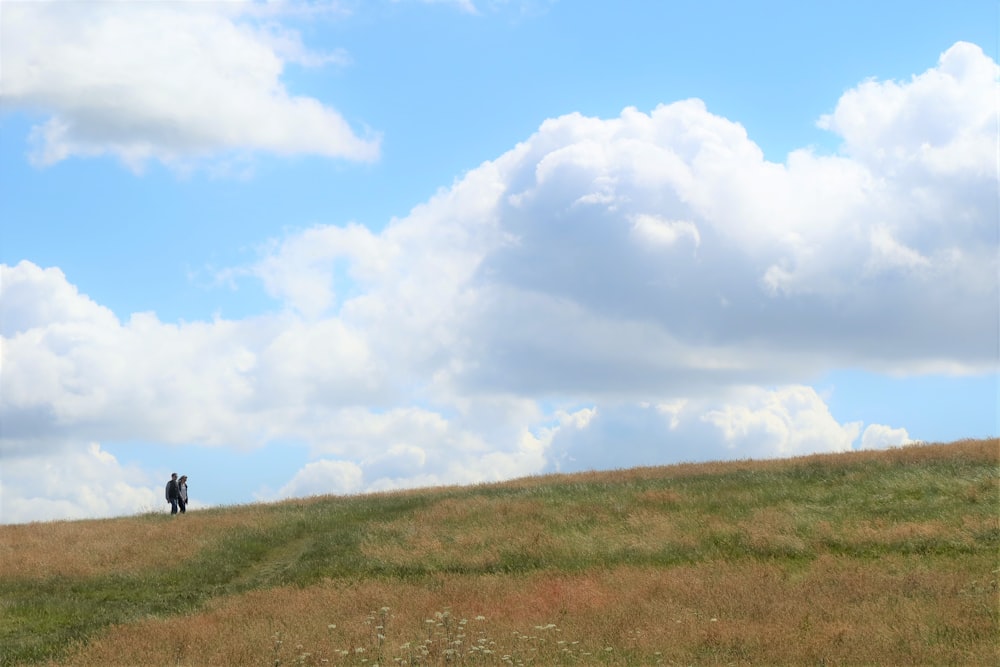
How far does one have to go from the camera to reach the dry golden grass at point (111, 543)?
89.5 ft

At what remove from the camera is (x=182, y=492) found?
128ft

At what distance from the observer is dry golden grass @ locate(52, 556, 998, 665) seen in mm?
13930

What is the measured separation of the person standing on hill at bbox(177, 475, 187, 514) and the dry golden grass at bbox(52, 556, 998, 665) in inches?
740

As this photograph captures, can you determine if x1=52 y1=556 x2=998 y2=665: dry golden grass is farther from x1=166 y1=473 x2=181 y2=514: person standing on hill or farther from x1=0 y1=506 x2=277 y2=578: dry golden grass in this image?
x1=166 y1=473 x2=181 y2=514: person standing on hill

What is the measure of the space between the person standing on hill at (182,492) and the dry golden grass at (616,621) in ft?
61.7

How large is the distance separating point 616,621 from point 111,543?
831 inches

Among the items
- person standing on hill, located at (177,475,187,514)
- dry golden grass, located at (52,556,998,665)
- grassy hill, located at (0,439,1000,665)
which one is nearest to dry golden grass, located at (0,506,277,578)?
grassy hill, located at (0,439,1000,665)

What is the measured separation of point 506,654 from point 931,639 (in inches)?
269

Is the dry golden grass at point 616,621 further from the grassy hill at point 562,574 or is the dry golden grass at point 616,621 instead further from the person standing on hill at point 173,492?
the person standing on hill at point 173,492

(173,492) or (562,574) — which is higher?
(173,492)

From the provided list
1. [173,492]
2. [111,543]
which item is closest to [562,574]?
[111,543]

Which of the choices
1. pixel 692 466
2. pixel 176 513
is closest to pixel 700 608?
pixel 692 466

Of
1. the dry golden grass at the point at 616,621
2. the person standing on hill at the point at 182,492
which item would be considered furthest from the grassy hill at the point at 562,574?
the person standing on hill at the point at 182,492

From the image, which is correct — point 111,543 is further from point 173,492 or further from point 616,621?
point 616,621
